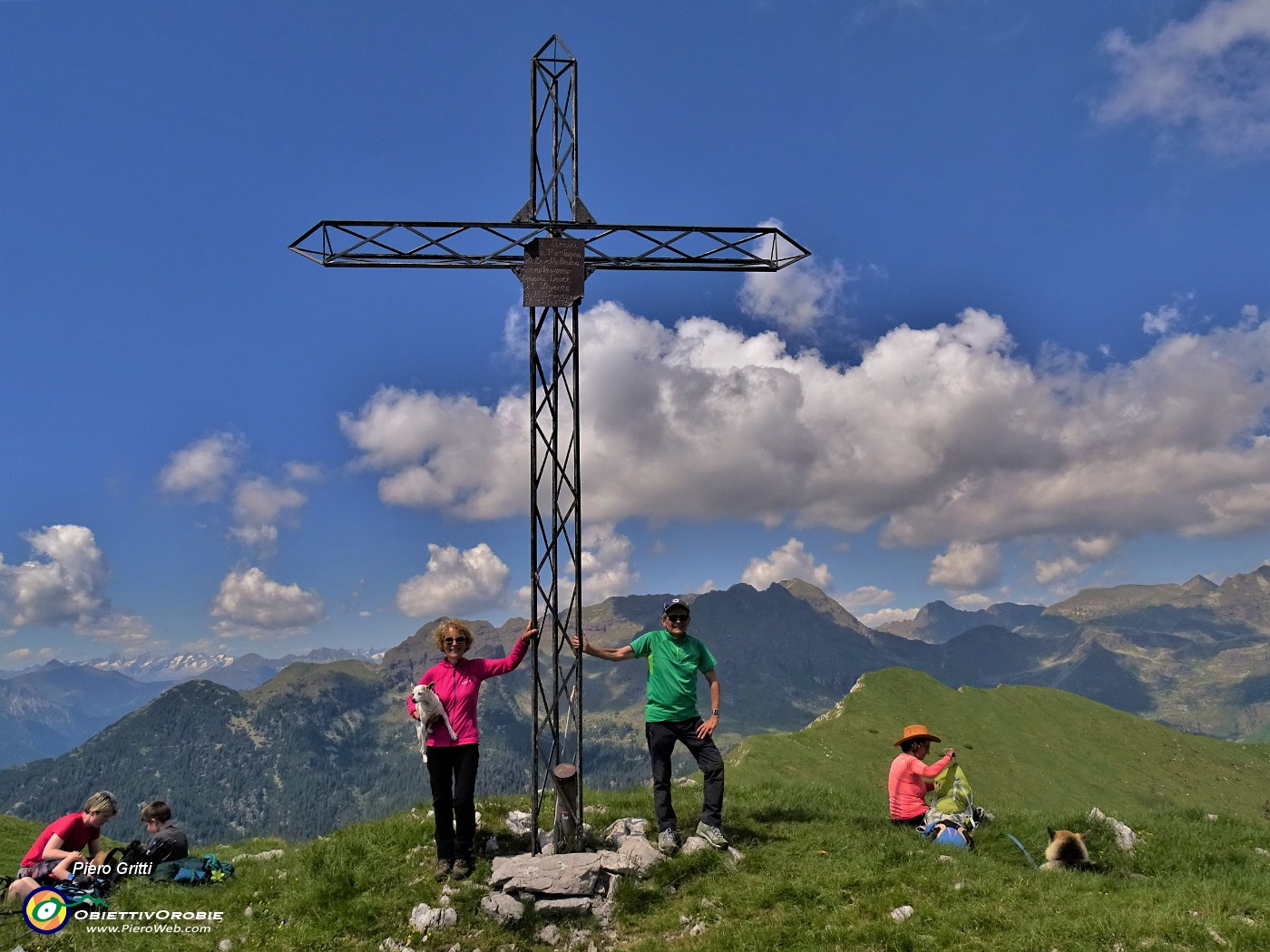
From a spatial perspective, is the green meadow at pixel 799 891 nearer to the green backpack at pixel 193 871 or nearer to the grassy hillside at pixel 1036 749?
the green backpack at pixel 193 871

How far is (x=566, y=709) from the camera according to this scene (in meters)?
13.7

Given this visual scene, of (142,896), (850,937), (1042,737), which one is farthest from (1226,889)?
(1042,737)

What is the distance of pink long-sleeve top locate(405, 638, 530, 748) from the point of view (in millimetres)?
12062

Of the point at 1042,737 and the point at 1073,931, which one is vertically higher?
the point at 1073,931

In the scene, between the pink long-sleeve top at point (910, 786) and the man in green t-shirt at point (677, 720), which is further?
the pink long-sleeve top at point (910, 786)

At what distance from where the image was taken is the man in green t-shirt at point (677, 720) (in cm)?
1263

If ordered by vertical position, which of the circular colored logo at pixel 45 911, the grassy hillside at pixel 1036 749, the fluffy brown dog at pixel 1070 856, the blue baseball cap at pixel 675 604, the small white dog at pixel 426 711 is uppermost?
the blue baseball cap at pixel 675 604

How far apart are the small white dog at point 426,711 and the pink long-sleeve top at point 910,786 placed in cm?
873

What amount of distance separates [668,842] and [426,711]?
4.61m

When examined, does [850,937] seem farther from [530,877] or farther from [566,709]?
[566,709]

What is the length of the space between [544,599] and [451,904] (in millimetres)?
4943

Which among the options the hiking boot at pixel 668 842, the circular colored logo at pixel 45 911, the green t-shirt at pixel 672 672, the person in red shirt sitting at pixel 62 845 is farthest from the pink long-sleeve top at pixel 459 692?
the circular colored logo at pixel 45 911

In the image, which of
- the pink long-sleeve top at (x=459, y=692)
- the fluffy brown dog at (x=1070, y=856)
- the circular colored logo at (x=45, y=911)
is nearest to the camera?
the circular colored logo at (x=45, y=911)

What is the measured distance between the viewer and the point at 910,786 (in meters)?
14.7
